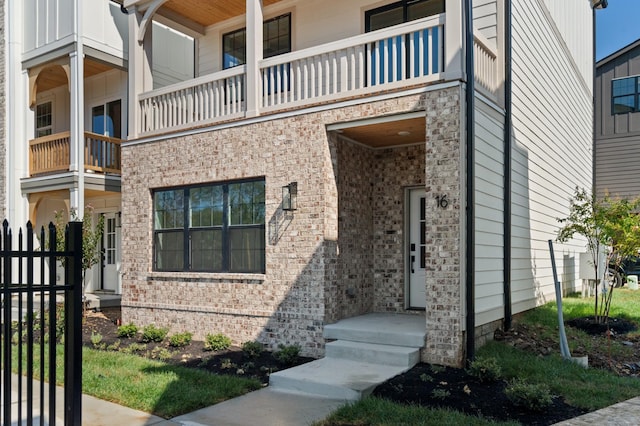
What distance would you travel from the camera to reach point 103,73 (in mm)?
15125

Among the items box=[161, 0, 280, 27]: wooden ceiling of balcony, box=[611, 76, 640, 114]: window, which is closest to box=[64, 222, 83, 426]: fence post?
box=[161, 0, 280, 27]: wooden ceiling of balcony

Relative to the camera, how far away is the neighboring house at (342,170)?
7535mm

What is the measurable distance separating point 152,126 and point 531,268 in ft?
26.0

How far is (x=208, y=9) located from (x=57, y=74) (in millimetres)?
6267

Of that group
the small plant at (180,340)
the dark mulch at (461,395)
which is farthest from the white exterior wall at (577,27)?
the small plant at (180,340)

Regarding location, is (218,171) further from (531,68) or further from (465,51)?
(531,68)

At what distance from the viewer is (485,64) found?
27.8 ft

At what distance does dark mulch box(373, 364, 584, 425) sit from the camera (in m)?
5.52

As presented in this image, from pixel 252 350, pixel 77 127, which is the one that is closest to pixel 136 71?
pixel 77 127

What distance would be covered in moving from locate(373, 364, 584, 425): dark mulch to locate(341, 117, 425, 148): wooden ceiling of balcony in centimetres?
354

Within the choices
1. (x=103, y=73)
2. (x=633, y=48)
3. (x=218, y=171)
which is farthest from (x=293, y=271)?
(x=633, y=48)

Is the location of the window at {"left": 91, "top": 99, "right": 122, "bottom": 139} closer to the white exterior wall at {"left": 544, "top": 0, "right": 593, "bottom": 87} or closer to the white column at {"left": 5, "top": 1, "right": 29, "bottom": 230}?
the white column at {"left": 5, "top": 1, "right": 29, "bottom": 230}

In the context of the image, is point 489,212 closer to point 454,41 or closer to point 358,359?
point 454,41

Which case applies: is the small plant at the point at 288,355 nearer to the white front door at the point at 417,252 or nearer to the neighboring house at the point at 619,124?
the white front door at the point at 417,252
